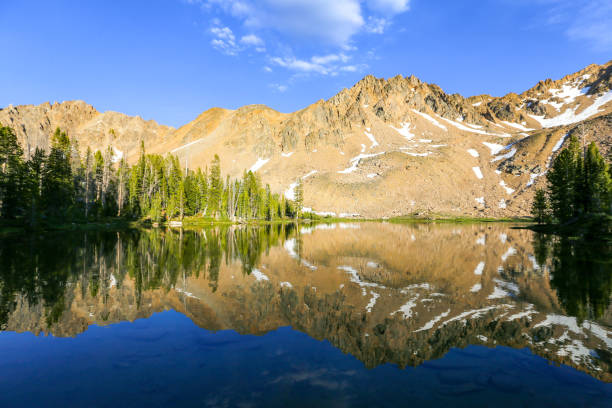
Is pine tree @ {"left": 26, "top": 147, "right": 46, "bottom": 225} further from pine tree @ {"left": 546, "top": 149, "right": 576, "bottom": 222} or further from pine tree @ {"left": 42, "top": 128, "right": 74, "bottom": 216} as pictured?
pine tree @ {"left": 546, "top": 149, "right": 576, "bottom": 222}

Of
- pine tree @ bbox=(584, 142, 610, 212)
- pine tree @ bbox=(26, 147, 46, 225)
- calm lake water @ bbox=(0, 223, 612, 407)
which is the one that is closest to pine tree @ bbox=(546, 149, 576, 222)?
pine tree @ bbox=(584, 142, 610, 212)

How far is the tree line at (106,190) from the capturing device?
156 ft

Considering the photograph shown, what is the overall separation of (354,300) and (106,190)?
87.9 meters

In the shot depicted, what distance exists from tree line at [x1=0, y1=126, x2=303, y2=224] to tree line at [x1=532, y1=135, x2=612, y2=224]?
84.5 meters

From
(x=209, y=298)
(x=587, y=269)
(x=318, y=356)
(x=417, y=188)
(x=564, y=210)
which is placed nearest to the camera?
(x=318, y=356)

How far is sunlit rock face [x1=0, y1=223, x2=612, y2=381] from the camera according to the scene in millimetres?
10203

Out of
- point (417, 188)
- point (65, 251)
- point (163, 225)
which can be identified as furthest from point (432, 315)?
point (417, 188)

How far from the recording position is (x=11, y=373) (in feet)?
26.1

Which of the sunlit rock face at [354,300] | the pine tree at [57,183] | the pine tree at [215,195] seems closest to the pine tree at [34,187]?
the pine tree at [57,183]

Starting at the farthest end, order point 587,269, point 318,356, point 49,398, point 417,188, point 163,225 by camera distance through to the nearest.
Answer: point 417,188 < point 163,225 < point 587,269 < point 318,356 < point 49,398

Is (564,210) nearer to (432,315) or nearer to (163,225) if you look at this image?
(432,315)

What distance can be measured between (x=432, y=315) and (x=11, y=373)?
13785 mm

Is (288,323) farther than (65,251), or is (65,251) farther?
(65,251)

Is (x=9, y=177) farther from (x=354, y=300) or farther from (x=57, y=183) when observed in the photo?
(x=354, y=300)
